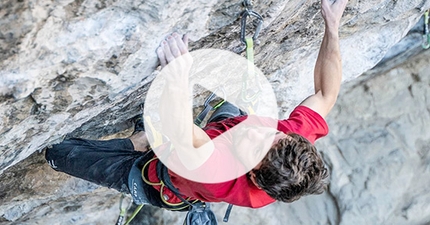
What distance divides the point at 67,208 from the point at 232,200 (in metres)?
1.91

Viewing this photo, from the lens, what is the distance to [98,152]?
227 cm

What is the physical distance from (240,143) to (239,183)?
0.47 feet

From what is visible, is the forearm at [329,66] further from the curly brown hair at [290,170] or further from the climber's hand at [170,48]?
the climber's hand at [170,48]

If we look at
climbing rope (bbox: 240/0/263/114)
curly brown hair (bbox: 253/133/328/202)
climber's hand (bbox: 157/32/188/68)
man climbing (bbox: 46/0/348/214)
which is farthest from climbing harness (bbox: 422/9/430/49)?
climber's hand (bbox: 157/32/188/68)

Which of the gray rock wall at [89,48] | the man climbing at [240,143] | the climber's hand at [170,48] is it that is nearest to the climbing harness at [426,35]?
the gray rock wall at [89,48]

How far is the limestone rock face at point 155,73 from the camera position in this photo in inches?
56.8

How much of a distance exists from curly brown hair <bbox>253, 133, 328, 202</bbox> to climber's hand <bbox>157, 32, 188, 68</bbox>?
44 cm

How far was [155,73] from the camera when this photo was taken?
186 cm

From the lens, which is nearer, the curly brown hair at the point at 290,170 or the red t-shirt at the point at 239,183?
the curly brown hair at the point at 290,170

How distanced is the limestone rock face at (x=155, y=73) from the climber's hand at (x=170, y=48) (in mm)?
32

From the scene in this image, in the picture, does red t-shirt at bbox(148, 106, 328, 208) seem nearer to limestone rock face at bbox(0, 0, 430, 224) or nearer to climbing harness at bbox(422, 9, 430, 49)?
limestone rock face at bbox(0, 0, 430, 224)

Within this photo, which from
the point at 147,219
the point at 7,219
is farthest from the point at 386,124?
the point at 7,219

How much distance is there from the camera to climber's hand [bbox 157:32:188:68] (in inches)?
65.2

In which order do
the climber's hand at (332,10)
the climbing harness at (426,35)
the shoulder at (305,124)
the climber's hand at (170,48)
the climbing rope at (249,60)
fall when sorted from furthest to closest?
1. the climbing harness at (426,35)
2. the climber's hand at (332,10)
3. the shoulder at (305,124)
4. the climbing rope at (249,60)
5. the climber's hand at (170,48)
